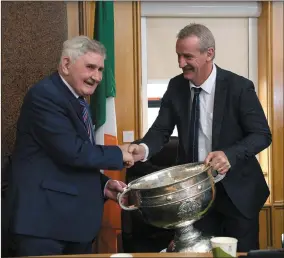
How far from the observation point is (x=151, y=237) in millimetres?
3094

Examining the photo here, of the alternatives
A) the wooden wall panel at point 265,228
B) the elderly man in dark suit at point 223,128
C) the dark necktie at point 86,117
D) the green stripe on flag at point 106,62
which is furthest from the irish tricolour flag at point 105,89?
the wooden wall panel at point 265,228

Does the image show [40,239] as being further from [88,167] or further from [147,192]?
[147,192]

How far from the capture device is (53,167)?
6.37 ft

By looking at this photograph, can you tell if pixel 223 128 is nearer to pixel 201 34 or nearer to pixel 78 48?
pixel 201 34

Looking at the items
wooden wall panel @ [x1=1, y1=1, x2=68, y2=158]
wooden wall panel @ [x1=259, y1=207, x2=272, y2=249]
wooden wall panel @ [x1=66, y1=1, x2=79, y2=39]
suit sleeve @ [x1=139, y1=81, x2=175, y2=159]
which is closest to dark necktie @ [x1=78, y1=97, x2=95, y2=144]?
suit sleeve @ [x1=139, y1=81, x2=175, y2=159]

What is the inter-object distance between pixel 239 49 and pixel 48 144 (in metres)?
2.42

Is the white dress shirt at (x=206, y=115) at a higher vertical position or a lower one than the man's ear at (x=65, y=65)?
lower

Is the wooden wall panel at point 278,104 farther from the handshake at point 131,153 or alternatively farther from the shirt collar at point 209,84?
the handshake at point 131,153

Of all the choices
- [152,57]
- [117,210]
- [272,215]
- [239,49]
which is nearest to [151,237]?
[117,210]

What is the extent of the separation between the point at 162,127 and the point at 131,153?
0.30 m

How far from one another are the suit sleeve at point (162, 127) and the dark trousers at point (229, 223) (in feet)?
1.29

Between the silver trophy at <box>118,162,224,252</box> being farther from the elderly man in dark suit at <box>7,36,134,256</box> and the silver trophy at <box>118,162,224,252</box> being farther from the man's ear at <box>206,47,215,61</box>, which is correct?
the man's ear at <box>206,47,215,61</box>

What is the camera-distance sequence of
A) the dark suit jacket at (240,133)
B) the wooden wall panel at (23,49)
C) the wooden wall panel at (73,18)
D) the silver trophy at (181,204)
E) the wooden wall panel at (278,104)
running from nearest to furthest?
the silver trophy at (181,204)
the dark suit jacket at (240,133)
the wooden wall panel at (23,49)
the wooden wall panel at (73,18)
the wooden wall panel at (278,104)

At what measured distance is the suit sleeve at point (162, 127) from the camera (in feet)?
7.82
